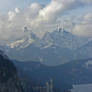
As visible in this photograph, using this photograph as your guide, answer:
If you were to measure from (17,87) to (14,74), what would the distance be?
3.60 meters

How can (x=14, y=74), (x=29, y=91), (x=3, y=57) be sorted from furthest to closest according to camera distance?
(x=29, y=91) < (x=3, y=57) < (x=14, y=74)

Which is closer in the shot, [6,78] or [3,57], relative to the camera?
[6,78]

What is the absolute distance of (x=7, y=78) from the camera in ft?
232

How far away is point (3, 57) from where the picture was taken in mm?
78562

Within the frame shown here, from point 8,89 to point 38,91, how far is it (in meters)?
131

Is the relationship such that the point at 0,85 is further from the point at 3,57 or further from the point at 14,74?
the point at 3,57

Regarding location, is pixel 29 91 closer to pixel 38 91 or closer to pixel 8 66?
pixel 38 91

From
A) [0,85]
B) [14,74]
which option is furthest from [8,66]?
[0,85]

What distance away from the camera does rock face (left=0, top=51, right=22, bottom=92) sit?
6888cm

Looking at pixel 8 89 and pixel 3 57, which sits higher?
pixel 3 57

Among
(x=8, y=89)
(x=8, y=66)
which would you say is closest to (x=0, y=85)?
(x=8, y=89)

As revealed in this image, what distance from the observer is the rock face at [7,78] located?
2712 inches

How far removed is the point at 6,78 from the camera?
70.2 metres

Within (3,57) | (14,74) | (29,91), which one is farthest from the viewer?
(29,91)
